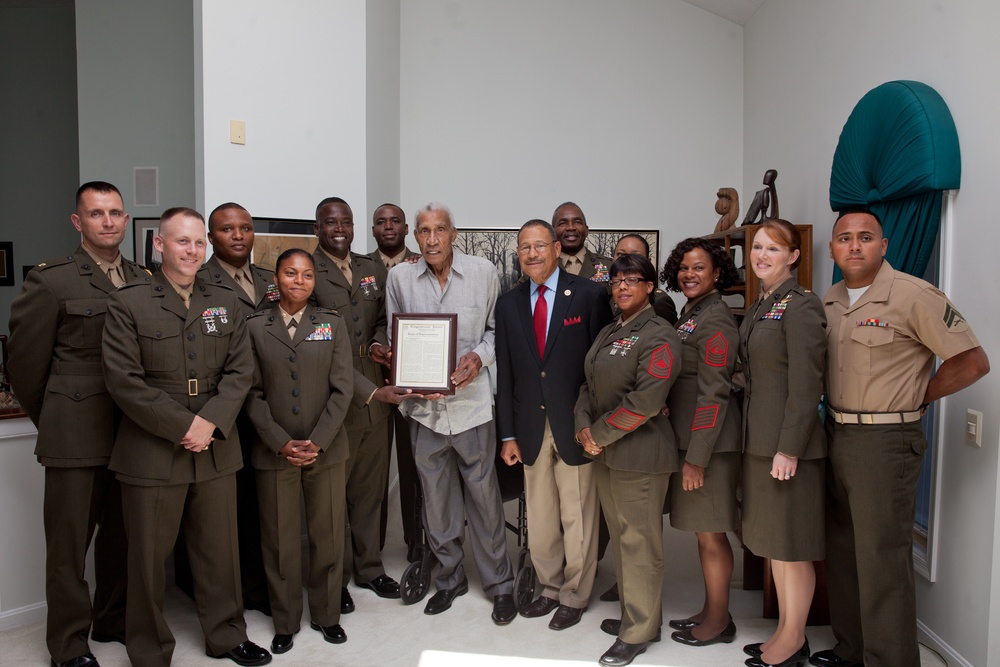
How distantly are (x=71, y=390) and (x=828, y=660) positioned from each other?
3.49 meters

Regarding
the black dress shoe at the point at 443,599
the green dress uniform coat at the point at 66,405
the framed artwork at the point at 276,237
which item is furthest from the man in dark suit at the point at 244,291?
the framed artwork at the point at 276,237

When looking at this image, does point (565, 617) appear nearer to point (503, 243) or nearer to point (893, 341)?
point (893, 341)

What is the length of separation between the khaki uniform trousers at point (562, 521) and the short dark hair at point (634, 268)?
0.84m

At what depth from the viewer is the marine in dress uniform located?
2.66 m

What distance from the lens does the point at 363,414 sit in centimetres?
365

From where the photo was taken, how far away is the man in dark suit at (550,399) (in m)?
3.29

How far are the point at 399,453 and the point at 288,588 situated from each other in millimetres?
1233

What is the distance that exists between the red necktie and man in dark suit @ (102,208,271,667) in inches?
52.2

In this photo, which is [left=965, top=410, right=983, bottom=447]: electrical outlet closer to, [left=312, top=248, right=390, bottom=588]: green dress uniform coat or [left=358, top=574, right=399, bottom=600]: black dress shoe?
[left=312, top=248, right=390, bottom=588]: green dress uniform coat

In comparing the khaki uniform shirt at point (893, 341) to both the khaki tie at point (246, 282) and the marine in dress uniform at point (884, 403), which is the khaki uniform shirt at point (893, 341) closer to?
the marine in dress uniform at point (884, 403)

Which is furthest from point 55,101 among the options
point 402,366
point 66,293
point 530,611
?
point 530,611

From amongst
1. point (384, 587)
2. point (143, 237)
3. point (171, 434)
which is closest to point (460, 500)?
point (384, 587)

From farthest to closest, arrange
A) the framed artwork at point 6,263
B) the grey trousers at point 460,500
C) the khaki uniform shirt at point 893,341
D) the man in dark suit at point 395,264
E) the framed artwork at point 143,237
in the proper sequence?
the framed artwork at point 6,263 → the framed artwork at point 143,237 → the man in dark suit at point 395,264 → the grey trousers at point 460,500 → the khaki uniform shirt at point 893,341

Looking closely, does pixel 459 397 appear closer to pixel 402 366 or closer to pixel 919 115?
pixel 402 366
